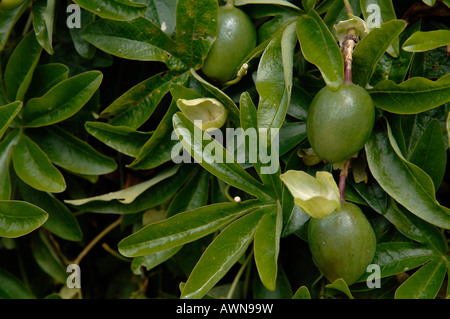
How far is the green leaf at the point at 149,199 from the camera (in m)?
0.90

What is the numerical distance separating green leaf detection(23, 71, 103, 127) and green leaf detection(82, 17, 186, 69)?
0.18 feet

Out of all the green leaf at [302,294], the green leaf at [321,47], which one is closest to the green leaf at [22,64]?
the green leaf at [321,47]

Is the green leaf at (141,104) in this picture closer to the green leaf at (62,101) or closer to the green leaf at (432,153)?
the green leaf at (62,101)

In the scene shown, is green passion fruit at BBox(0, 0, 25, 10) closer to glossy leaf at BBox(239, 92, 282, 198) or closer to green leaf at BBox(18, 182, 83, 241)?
green leaf at BBox(18, 182, 83, 241)

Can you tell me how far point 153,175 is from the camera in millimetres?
951

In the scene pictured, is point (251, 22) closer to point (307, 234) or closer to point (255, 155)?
point (255, 155)

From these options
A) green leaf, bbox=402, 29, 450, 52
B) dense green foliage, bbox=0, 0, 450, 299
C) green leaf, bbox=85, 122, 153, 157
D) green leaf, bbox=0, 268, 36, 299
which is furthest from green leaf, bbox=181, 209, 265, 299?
green leaf, bbox=0, 268, 36, 299

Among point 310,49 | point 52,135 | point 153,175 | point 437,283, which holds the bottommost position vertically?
point 437,283

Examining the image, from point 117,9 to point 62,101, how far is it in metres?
0.20

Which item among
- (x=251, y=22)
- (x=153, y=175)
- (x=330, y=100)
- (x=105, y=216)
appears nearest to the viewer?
(x=330, y=100)

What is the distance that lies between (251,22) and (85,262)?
2.12ft

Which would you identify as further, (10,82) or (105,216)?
(105,216)

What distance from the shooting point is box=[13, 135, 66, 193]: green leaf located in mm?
836
